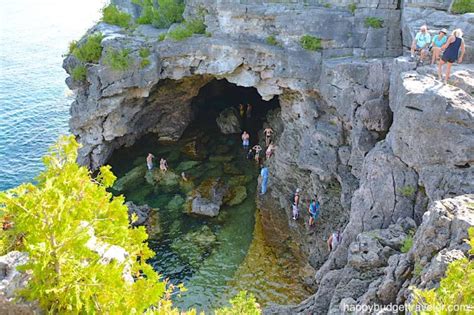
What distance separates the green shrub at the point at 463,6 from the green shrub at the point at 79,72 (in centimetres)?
1935

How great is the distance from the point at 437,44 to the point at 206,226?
43.1 feet

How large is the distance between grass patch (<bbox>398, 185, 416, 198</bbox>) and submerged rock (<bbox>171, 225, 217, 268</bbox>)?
9.98m

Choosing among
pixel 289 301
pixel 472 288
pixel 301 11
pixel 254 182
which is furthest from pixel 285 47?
pixel 472 288

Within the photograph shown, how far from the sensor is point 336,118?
789 inches

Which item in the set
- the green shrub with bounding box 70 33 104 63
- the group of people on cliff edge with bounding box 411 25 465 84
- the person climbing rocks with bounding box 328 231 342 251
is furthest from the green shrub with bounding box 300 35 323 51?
the green shrub with bounding box 70 33 104 63

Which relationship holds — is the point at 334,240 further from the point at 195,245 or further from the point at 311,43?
the point at 311,43

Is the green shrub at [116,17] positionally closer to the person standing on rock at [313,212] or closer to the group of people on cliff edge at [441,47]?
the person standing on rock at [313,212]

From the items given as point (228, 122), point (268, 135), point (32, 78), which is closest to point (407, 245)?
point (268, 135)

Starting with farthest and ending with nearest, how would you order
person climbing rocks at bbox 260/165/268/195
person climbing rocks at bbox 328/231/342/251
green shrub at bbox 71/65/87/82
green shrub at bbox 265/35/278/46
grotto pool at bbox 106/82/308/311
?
green shrub at bbox 71/65/87/82 → person climbing rocks at bbox 260/165/268/195 → green shrub at bbox 265/35/278/46 → grotto pool at bbox 106/82/308/311 → person climbing rocks at bbox 328/231/342/251

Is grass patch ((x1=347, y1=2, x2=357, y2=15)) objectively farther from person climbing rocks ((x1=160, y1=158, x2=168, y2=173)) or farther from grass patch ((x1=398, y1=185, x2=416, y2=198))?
person climbing rocks ((x1=160, y1=158, x2=168, y2=173))

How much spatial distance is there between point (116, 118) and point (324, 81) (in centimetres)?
1304

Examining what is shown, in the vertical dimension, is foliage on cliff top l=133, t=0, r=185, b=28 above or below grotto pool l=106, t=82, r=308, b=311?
above

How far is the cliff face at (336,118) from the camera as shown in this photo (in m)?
11.6

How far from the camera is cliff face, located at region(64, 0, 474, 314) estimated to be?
11586 millimetres
